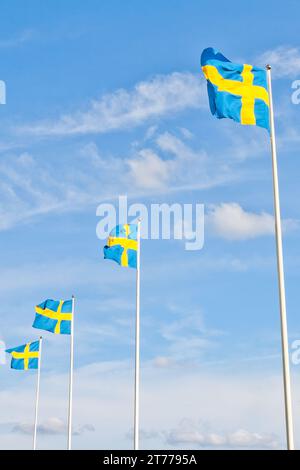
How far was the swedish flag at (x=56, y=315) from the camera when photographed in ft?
165

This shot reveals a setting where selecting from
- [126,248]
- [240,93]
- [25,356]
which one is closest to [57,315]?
[126,248]

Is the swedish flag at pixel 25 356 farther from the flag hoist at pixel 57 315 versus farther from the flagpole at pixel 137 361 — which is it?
the flagpole at pixel 137 361

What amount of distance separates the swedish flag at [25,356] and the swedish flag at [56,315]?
10850mm

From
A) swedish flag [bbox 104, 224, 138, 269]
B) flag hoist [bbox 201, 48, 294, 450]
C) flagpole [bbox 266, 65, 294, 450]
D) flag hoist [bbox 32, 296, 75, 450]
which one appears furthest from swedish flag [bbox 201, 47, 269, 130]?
flag hoist [bbox 32, 296, 75, 450]

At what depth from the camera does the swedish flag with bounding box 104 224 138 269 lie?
41938 mm

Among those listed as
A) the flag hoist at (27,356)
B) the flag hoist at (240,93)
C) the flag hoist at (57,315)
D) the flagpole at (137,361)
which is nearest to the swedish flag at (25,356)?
the flag hoist at (27,356)

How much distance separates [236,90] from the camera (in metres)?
26.8

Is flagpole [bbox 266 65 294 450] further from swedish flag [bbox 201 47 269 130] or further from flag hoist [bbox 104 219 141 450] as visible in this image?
flag hoist [bbox 104 219 141 450]

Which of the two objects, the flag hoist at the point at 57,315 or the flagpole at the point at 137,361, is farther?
the flag hoist at the point at 57,315

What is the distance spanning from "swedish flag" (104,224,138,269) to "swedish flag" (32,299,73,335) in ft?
33.0

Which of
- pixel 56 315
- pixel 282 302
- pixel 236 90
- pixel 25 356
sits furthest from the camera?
pixel 25 356

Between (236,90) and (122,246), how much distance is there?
1707 cm

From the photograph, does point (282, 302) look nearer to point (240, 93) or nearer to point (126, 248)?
point (240, 93)
